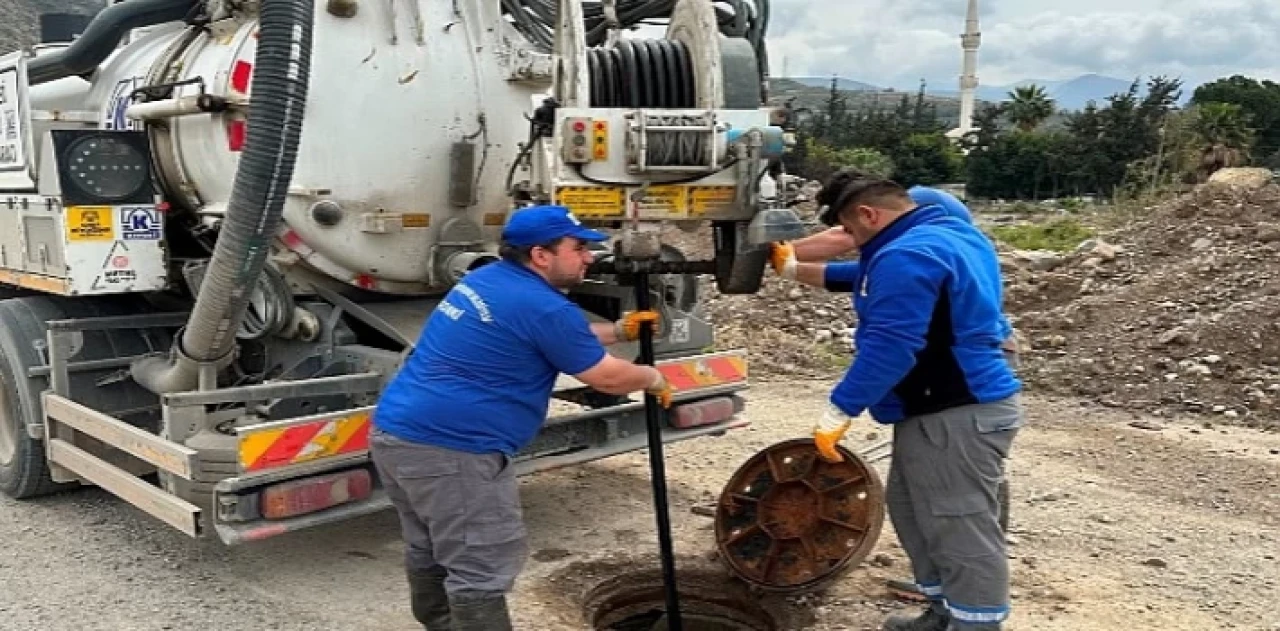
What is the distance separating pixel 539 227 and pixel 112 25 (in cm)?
309

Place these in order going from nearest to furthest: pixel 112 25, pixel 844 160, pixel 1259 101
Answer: pixel 112 25
pixel 844 160
pixel 1259 101

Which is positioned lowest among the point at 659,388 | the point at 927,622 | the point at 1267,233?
the point at 927,622

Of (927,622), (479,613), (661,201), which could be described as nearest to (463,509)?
(479,613)

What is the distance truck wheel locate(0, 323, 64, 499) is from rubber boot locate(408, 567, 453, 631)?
113 inches

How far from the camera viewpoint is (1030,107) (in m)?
59.6

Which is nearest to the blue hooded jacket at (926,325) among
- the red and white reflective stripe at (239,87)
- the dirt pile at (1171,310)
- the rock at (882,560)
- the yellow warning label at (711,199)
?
the yellow warning label at (711,199)

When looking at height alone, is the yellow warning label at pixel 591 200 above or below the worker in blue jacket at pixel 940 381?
above

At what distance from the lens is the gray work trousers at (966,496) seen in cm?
384

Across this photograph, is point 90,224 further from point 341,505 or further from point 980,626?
point 980,626

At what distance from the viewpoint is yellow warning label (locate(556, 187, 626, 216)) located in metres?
4.32

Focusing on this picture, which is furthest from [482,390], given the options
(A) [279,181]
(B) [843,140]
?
(B) [843,140]

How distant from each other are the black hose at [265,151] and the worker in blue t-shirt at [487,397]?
38.3 inches

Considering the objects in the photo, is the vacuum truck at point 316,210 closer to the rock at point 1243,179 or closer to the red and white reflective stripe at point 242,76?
the red and white reflective stripe at point 242,76

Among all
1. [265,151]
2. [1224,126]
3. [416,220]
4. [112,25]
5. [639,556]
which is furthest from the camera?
[1224,126]
